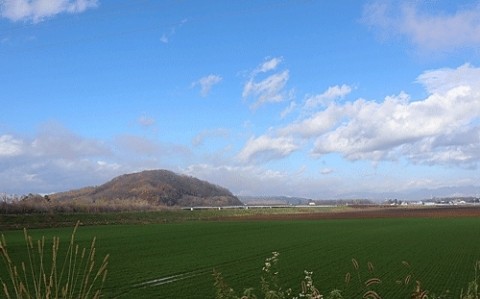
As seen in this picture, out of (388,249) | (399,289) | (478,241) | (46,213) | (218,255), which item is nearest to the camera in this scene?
(399,289)

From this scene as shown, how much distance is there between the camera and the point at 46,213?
70625mm

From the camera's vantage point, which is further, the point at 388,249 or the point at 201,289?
the point at 388,249

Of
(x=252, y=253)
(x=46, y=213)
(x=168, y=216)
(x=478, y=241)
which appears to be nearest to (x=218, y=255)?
(x=252, y=253)

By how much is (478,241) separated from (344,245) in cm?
907

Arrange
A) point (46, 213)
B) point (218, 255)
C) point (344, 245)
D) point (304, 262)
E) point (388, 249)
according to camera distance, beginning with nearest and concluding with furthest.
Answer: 1. point (304, 262)
2. point (218, 255)
3. point (388, 249)
4. point (344, 245)
5. point (46, 213)

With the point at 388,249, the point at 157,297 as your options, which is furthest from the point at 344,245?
the point at 157,297

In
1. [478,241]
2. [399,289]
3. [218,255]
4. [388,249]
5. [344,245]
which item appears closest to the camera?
[399,289]

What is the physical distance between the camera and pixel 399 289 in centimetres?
1630

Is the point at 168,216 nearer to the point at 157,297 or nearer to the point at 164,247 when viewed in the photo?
the point at 164,247

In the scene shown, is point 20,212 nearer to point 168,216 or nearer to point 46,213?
point 46,213

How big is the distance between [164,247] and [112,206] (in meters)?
60.6

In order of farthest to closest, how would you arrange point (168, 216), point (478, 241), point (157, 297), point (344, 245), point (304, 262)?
point (168, 216) < point (478, 241) < point (344, 245) < point (304, 262) < point (157, 297)

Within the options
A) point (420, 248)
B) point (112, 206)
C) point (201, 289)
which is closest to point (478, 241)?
point (420, 248)

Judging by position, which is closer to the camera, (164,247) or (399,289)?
(399,289)
